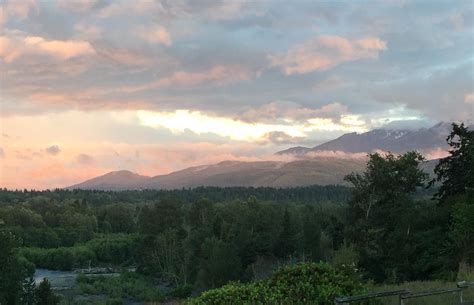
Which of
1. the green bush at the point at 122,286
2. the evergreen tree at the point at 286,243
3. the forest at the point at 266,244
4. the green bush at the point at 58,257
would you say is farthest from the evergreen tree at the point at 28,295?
the green bush at the point at 58,257

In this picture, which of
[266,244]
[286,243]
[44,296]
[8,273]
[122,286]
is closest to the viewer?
[8,273]

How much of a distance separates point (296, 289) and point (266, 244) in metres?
64.6

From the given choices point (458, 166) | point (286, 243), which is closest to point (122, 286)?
point (286, 243)

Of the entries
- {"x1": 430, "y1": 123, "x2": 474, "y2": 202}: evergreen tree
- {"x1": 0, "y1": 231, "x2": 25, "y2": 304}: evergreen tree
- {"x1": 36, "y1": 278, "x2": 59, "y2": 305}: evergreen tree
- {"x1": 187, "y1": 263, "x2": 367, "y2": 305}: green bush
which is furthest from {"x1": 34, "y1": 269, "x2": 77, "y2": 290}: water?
{"x1": 187, "y1": 263, "x2": 367, "y2": 305}: green bush

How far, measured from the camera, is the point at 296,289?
40.9ft

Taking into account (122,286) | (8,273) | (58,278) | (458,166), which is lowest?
(58,278)

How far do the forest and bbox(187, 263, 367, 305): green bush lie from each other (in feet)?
0.11

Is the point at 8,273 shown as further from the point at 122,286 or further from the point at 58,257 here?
the point at 58,257

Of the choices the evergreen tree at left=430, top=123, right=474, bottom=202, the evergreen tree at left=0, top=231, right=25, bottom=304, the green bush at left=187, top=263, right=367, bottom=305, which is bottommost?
the evergreen tree at left=0, top=231, right=25, bottom=304

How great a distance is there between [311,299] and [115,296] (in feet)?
240

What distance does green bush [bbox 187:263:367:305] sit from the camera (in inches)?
480

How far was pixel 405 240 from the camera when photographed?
122 feet

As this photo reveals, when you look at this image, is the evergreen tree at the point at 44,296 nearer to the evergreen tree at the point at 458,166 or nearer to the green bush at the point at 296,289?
the evergreen tree at the point at 458,166

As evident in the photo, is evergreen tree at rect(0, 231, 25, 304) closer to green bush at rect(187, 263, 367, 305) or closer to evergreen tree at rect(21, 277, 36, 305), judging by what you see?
evergreen tree at rect(21, 277, 36, 305)
